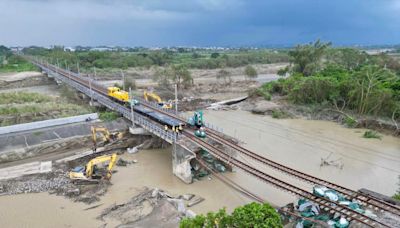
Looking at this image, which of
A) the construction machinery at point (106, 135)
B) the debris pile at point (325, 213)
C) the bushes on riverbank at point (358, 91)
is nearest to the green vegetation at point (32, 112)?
the construction machinery at point (106, 135)

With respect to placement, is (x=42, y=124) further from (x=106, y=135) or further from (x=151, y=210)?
(x=151, y=210)

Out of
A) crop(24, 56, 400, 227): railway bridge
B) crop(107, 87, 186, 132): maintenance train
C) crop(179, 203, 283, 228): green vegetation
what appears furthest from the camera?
crop(107, 87, 186, 132): maintenance train

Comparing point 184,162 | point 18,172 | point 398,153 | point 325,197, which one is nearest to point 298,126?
point 398,153

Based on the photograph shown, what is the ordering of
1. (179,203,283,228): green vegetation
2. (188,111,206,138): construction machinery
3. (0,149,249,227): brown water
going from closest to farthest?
(179,203,283,228): green vegetation < (0,149,249,227): brown water < (188,111,206,138): construction machinery

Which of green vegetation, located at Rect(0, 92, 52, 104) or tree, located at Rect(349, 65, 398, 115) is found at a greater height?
tree, located at Rect(349, 65, 398, 115)

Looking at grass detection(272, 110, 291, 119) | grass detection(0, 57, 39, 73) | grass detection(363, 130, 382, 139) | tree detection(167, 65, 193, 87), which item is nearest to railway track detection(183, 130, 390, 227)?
grass detection(363, 130, 382, 139)

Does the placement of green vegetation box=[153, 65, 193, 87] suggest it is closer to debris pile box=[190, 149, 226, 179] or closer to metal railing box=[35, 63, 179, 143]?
metal railing box=[35, 63, 179, 143]

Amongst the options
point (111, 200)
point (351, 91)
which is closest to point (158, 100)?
point (111, 200)

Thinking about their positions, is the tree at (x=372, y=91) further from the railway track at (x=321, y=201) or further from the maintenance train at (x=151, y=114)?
the railway track at (x=321, y=201)
